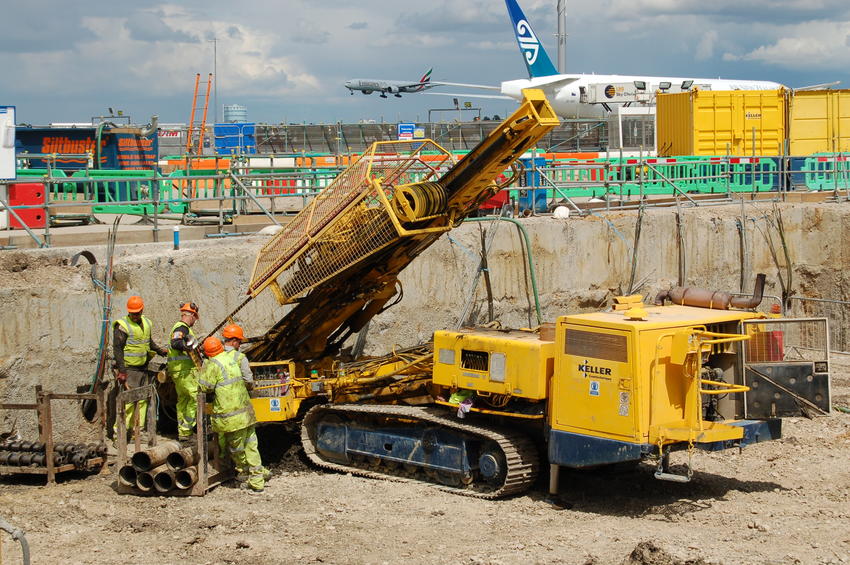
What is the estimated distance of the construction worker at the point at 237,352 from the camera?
1068 cm

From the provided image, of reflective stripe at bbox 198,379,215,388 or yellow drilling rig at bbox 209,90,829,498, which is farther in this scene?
reflective stripe at bbox 198,379,215,388

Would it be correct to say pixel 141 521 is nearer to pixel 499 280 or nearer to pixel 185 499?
pixel 185 499

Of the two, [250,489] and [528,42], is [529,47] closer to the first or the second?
[528,42]

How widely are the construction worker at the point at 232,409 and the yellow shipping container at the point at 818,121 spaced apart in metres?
21.6

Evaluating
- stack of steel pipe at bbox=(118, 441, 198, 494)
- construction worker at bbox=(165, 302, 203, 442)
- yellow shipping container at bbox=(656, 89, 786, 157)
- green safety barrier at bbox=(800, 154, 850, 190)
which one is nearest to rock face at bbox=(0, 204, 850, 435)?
construction worker at bbox=(165, 302, 203, 442)

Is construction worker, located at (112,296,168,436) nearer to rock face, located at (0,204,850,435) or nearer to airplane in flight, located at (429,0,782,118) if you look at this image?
rock face, located at (0,204,850,435)

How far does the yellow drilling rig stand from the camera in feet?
31.2

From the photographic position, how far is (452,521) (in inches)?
377

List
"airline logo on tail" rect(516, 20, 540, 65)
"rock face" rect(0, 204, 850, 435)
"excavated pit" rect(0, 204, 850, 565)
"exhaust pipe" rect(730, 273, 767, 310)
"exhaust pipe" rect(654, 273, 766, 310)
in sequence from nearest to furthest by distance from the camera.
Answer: "excavated pit" rect(0, 204, 850, 565) < "exhaust pipe" rect(654, 273, 766, 310) < "exhaust pipe" rect(730, 273, 767, 310) < "rock face" rect(0, 204, 850, 435) < "airline logo on tail" rect(516, 20, 540, 65)

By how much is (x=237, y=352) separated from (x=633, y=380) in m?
3.97

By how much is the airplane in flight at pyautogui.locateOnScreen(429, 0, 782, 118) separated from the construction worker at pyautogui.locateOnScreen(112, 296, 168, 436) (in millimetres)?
23471

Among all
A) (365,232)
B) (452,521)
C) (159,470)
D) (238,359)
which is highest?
(365,232)

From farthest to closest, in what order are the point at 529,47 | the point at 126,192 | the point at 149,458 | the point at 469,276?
the point at 529,47 < the point at 126,192 < the point at 469,276 < the point at 149,458

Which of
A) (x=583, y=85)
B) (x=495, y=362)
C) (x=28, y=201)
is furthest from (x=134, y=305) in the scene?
(x=583, y=85)
